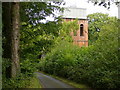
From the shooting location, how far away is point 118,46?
11.1m

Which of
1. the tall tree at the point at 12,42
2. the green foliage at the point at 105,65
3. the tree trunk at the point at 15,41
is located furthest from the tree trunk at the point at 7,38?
the green foliage at the point at 105,65

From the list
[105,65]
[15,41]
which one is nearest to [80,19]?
[105,65]

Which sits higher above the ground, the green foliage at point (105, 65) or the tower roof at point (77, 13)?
the tower roof at point (77, 13)

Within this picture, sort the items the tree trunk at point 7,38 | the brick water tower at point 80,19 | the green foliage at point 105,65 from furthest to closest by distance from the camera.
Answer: the brick water tower at point 80,19, the green foliage at point 105,65, the tree trunk at point 7,38

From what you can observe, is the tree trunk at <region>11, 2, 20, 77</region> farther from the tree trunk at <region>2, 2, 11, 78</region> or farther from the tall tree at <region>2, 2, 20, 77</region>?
the tree trunk at <region>2, 2, 11, 78</region>

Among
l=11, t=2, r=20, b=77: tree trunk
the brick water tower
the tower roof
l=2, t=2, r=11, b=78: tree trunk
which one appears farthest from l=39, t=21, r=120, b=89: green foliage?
the tower roof

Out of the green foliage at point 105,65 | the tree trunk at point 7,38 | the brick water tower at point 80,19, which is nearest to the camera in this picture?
the tree trunk at point 7,38

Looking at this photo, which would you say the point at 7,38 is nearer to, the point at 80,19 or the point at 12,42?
the point at 12,42

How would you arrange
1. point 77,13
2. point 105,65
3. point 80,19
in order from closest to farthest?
point 105,65 < point 77,13 < point 80,19

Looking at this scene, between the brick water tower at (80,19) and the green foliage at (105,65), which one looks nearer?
the green foliage at (105,65)

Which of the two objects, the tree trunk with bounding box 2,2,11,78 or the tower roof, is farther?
the tower roof

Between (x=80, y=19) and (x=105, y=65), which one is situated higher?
(x=80, y=19)

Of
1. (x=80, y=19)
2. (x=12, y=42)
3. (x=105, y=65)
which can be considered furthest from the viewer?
(x=80, y=19)

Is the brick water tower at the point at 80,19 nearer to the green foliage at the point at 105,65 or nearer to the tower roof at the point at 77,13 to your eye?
the tower roof at the point at 77,13
